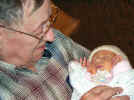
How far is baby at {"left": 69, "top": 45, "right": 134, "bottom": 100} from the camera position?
1.65m

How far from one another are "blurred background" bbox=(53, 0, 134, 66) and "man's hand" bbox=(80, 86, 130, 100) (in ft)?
4.88

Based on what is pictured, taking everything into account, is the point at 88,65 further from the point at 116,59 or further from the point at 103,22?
the point at 103,22

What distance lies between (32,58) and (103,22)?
87.8 inches

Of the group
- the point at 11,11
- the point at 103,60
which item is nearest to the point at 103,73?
the point at 103,60

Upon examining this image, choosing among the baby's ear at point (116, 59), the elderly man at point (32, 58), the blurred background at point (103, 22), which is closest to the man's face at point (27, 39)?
the elderly man at point (32, 58)

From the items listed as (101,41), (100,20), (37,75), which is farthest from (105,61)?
(100,20)

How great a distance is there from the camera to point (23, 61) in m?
1.58

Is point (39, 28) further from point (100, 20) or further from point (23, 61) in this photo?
point (100, 20)

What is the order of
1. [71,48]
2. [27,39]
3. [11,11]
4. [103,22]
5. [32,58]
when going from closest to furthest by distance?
[11,11], [27,39], [32,58], [71,48], [103,22]

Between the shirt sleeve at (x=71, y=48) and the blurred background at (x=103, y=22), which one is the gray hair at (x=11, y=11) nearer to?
the shirt sleeve at (x=71, y=48)

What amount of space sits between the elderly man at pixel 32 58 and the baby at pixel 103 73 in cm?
6

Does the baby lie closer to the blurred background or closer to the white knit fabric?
the white knit fabric

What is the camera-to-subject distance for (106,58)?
1.69 m

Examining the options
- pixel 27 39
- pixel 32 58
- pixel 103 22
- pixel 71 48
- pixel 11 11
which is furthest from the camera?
pixel 103 22
